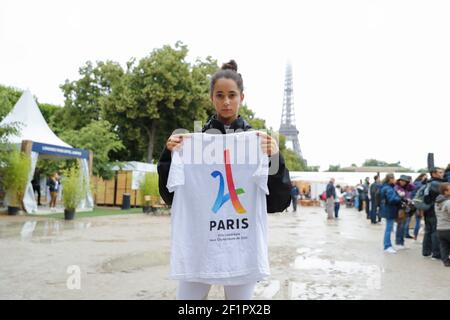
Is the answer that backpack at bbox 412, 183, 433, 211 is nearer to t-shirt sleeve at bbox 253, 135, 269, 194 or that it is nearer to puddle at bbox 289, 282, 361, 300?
puddle at bbox 289, 282, 361, 300

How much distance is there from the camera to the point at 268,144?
218cm

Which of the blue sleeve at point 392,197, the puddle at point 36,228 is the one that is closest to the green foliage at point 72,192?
the puddle at point 36,228

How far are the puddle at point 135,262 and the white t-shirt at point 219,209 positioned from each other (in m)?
4.51

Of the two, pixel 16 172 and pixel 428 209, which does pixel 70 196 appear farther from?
pixel 428 209

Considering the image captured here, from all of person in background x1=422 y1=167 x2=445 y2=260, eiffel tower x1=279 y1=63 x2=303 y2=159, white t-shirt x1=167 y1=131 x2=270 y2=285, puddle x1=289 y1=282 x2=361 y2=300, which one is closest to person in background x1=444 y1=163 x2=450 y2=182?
person in background x1=422 y1=167 x2=445 y2=260

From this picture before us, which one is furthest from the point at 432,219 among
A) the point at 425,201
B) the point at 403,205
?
the point at 403,205

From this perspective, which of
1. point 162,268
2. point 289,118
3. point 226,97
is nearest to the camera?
point 226,97

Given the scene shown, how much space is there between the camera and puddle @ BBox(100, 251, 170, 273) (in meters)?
6.44

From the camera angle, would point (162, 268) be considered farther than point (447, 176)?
No

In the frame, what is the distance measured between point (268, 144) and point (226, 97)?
355 millimetres

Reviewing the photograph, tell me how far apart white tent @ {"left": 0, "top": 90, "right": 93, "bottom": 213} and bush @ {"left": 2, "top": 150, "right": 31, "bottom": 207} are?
1.36 ft

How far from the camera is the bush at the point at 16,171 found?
574 inches

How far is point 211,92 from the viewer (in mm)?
2336
